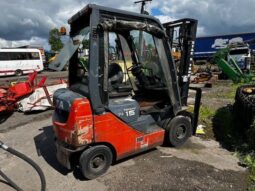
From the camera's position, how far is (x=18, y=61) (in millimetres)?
26094

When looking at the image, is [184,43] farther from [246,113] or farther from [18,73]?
[18,73]

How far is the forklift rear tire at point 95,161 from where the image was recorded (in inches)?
163

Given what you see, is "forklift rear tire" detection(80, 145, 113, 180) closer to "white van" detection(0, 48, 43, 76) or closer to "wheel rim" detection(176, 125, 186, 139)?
"wheel rim" detection(176, 125, 186, 139)

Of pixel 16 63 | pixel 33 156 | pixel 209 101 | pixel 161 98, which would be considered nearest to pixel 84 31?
pixel 161 98

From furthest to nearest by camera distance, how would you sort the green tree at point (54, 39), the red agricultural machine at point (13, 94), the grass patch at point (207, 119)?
the green tree at point (54, 39) < the red agricultural machine at point (13, 94) < the grass patch at point (207, 119)

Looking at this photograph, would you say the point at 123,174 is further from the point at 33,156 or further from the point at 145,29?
the point at 145,29

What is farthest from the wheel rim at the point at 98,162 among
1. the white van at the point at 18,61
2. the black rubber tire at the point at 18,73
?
the black rubber tire at the point at 18,73

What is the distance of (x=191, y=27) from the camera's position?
5.37m

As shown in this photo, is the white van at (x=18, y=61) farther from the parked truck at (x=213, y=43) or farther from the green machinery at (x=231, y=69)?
the parked truck at (x=213, y=43)

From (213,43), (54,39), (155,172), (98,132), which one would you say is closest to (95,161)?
(98,132)

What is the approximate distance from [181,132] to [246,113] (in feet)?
5.11

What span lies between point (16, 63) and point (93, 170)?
24.3 metres

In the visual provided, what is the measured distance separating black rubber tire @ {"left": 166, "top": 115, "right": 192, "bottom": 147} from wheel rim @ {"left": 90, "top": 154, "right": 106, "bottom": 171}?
4.86 feet

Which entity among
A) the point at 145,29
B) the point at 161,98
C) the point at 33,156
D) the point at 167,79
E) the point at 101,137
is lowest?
the point at 33,156
